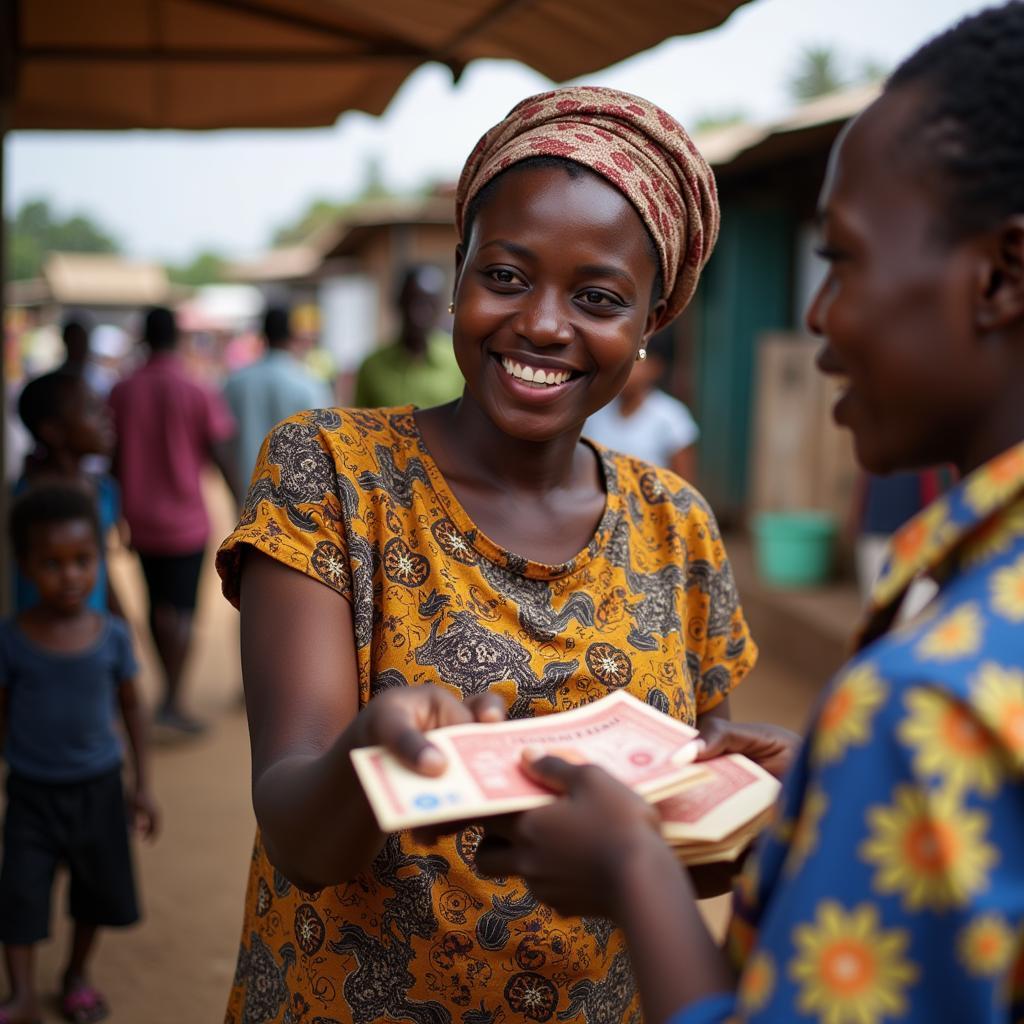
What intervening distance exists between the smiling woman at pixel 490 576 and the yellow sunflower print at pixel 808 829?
61 centimetres

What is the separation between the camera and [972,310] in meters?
0.98

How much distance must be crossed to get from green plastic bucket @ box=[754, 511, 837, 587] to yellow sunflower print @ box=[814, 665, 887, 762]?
27.3 ft

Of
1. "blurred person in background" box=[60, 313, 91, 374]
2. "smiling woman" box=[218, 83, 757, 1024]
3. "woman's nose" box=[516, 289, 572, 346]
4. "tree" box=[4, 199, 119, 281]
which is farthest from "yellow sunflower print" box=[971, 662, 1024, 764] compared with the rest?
"tree" box=[4, 199, 119, 281]

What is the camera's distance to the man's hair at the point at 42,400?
5.02 m

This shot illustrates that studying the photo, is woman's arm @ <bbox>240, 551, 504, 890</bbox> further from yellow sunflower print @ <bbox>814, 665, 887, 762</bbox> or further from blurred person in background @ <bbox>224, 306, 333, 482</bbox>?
blurred person in background @ <bbox>224, 306, 333, 482</bbox>

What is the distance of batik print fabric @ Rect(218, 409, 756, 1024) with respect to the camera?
1639mm

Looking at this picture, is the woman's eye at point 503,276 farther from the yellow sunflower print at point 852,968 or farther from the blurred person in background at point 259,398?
the blurred person in background at point 259,398

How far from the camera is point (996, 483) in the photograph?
0.94 m

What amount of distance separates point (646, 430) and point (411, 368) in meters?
1.39

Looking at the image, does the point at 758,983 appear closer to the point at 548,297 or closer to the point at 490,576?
the point at 490,576

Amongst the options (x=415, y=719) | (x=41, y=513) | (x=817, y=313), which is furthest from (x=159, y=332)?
(x=817, y=313)

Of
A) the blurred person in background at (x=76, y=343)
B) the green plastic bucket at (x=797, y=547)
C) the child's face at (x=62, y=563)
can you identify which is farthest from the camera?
the green plastic bucket at (x=797, y=547)

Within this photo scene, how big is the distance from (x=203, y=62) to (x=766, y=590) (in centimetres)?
571

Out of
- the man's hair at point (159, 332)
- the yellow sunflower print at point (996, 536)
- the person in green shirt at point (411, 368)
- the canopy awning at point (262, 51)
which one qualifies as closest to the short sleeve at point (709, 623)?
the yellow sunflower print at point (996, 536)
